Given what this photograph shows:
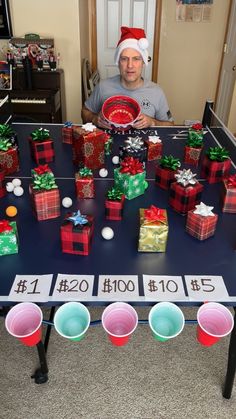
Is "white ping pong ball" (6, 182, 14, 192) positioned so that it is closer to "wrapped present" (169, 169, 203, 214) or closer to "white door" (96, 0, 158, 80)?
"wrapped present" (169, 169, 203, 214)

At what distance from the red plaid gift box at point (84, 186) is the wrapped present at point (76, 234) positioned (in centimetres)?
31

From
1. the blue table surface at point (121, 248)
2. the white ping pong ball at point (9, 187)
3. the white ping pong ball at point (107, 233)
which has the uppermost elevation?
the white ping pong ball at point (9, 187)

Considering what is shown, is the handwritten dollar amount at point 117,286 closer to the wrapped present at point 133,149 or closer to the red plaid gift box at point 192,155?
the wrapped present at point 133,149

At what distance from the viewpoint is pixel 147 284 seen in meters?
1.17

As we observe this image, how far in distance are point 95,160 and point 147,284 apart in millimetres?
933

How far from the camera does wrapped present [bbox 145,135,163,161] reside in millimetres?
1979

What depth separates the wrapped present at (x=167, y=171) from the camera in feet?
5.53

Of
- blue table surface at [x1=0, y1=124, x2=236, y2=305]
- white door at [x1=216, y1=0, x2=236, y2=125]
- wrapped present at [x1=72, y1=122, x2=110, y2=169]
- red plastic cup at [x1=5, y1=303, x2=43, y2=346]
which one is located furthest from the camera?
white door at [x1=216, y1=0, x2=236, y2=125]

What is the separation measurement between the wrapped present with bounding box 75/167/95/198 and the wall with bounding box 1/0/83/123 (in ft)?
9.44

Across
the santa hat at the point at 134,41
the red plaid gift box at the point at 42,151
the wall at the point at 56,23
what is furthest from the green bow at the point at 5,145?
the wall at the point at 56,23

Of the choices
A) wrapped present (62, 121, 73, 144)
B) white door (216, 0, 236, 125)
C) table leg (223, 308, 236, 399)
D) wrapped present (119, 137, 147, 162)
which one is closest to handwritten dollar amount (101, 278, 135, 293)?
table leg (223, 308, 236, 399)

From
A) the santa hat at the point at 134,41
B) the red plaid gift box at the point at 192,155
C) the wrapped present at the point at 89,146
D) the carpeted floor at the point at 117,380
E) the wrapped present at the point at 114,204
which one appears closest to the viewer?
the wrapped present at the point at 114,204

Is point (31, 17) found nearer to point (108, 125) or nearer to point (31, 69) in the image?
point (31, 69)

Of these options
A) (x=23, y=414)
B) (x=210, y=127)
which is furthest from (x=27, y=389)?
(x=210, y=127)
